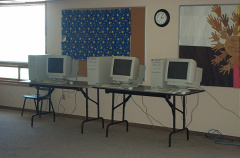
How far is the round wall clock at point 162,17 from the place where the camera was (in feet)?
19.1

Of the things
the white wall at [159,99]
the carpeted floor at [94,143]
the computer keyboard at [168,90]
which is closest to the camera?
the carpeted floor at [94,143]

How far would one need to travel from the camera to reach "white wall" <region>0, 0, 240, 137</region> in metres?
5.47

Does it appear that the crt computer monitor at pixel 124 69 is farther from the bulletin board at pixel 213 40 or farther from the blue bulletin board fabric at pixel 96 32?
the bulletin board at pixel 213 40

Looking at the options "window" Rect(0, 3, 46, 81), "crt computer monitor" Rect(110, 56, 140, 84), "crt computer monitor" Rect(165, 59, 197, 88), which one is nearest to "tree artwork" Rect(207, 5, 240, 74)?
"crt computer monitor" Rect(165, 59, 197, 88)

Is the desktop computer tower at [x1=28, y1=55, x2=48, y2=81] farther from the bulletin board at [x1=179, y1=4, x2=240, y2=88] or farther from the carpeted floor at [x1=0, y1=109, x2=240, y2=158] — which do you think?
the bulletin board at [x1=179, y1=4, x2=240, y2=88]

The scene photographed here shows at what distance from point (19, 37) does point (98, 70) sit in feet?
9.04

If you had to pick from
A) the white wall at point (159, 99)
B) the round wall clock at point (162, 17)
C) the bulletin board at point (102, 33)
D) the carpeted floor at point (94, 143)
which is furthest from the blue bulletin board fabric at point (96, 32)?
the carpeted floor at point (94, 143)

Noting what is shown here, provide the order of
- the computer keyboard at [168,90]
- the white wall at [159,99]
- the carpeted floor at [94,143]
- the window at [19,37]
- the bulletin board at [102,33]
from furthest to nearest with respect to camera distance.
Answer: the window at [19,37] < the bulletin board at [102,33] < the white wall at [159,99] < the computer keyboard at [168,90] < the carpeted floor at [94,143]

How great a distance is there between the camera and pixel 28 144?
5.01 meters

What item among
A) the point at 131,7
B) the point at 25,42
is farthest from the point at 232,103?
the point at 25,42

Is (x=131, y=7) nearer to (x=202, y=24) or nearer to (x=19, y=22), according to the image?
(x=202, y=24)

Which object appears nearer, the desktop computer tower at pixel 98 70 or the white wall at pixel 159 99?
the white wall at pixel 159 99

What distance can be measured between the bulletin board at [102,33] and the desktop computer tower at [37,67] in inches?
27.4

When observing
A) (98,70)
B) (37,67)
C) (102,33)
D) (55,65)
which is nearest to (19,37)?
(37,67)
